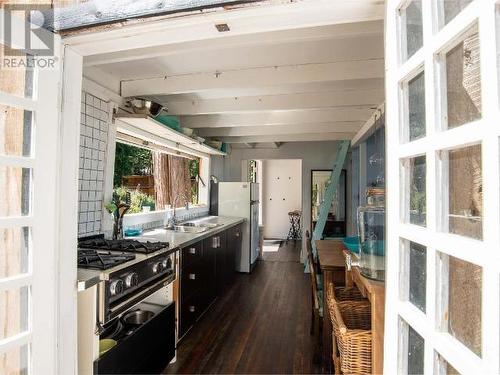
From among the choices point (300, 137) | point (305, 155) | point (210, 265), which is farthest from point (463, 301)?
point (305, 155)

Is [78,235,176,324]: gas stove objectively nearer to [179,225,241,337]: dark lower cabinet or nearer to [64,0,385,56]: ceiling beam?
[179,225,241,337]: dark lower cabinet

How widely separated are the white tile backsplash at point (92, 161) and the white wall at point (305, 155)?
11.7 ft

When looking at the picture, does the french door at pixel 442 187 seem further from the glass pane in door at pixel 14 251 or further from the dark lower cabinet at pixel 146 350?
the dark lower cabinet at pixel 146 350

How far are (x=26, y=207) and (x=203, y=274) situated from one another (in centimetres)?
213

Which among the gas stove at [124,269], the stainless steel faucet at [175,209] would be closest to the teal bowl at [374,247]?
the gas stove at [124,269]

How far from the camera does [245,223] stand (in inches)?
189

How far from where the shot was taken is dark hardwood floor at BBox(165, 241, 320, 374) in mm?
2174

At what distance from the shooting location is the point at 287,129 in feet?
13.6

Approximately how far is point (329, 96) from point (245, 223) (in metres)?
2.71

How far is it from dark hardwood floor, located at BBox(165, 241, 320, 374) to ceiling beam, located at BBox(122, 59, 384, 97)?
2200 mm

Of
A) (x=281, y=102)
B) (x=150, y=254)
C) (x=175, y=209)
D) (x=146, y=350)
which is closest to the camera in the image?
(x=146, y=350)

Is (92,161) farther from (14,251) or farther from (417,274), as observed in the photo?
(417,274)

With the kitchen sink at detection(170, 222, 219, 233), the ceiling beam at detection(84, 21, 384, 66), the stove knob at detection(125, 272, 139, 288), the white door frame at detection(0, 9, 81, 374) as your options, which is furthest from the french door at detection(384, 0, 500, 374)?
the kitchen sink at detection(170, 222, 219, 233)

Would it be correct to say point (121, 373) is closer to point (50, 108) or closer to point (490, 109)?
point (50, 108)
